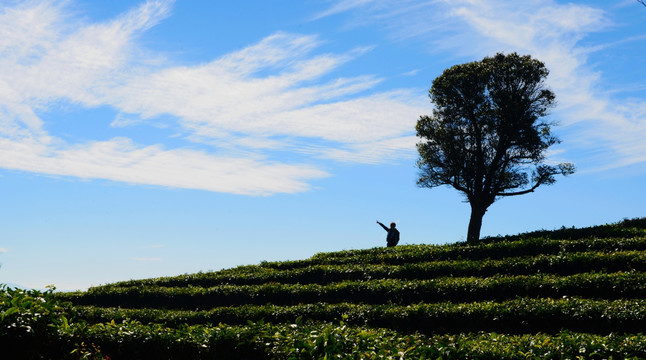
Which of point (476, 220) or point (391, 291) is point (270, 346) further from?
point (476, 220)

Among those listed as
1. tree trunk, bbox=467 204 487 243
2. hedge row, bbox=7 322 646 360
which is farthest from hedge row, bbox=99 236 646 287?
hedge row, bbox=7 322 646 360

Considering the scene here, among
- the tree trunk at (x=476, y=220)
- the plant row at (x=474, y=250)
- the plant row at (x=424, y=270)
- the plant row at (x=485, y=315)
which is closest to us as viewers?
the plant row at (x=485, y=315)

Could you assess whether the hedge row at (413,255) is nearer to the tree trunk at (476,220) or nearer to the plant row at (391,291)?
the plant row at (391,291)

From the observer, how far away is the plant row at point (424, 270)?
829 inches

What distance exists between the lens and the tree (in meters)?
39.5

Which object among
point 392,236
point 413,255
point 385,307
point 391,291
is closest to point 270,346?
point 385,307

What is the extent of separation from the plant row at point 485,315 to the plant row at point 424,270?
391 centimetres

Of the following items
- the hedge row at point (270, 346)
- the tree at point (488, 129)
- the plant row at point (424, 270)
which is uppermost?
the tree at point (488, 129)

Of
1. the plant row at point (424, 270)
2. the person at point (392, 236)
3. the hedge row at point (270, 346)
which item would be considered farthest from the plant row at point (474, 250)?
the hedge row at point (270, 346)

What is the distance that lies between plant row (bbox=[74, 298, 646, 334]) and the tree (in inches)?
867

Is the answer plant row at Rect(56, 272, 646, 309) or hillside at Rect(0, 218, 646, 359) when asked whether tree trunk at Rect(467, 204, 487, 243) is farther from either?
plant row at Rect(56, 272, 646, 309)

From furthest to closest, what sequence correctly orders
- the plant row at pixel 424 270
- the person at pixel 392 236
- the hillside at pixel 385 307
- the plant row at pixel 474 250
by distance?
the person at pixel 392 236
the plant row at pixel 474 250
the plant row at pixel 424 270
the hillside at pixel 385 307

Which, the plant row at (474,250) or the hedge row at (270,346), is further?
the plant row at (474,250)

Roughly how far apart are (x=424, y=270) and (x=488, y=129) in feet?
64.4
